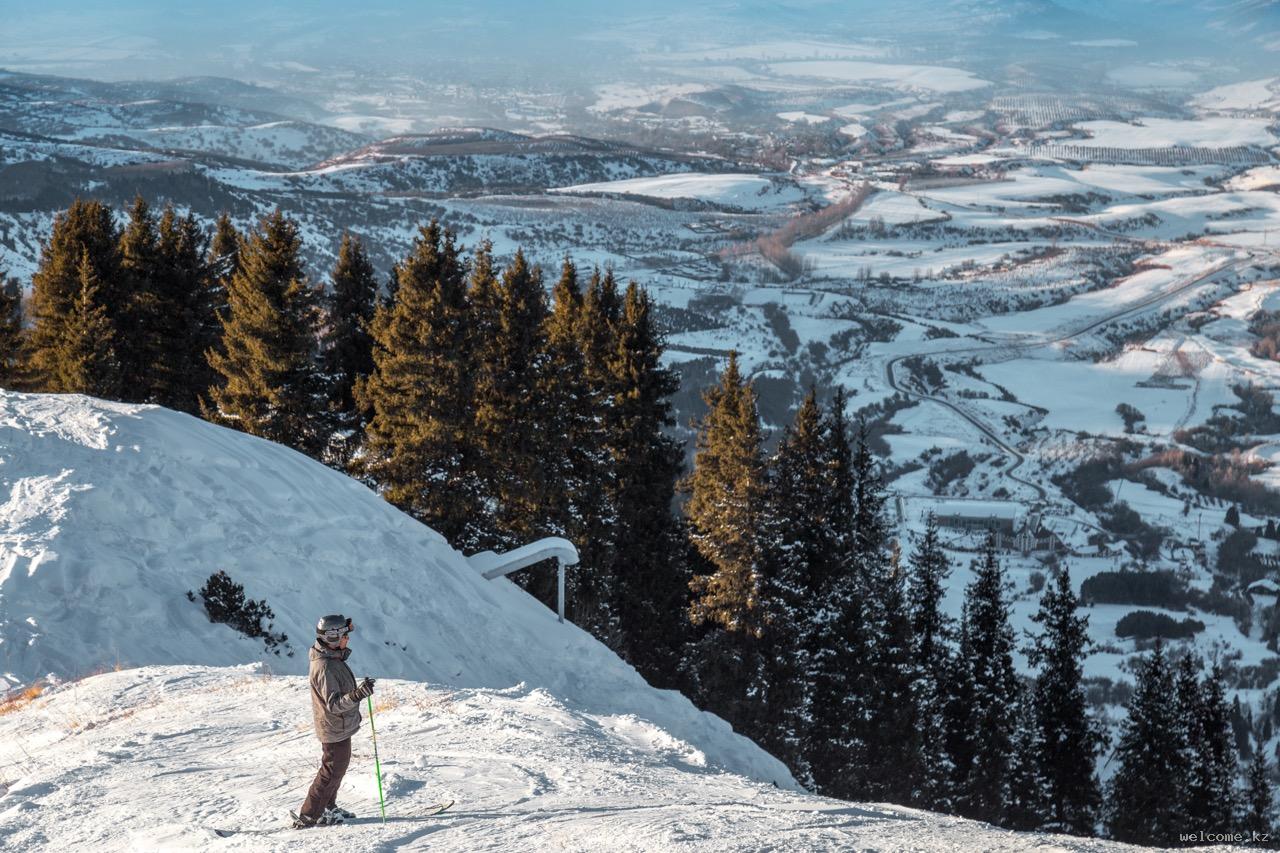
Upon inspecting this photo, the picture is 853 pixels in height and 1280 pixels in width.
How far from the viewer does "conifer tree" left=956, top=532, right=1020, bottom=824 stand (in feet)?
117

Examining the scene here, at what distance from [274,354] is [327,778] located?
24.2m

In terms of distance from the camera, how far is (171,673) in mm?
17016

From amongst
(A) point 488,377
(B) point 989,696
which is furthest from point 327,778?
(B) point 989,696

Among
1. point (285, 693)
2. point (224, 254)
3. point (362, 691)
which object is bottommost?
point (285, 693)

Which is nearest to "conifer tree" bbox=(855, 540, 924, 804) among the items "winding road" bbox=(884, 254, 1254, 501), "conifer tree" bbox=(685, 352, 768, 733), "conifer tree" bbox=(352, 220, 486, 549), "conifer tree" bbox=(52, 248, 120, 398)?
"conifer tree" bbox=(685, 352, 768, 733)

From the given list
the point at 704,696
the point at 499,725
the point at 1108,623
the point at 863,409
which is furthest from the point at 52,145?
the point at 499,725

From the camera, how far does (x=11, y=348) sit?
3909cm

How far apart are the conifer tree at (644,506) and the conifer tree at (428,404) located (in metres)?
5.03

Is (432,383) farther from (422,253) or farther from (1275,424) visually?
(1275,424)

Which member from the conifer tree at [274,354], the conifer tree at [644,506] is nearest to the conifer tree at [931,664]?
the conifer tree at [644,506]

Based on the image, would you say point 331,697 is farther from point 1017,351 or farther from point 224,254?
point 1017,351

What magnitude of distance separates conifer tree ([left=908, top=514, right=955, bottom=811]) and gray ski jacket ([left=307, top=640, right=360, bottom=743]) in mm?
24449

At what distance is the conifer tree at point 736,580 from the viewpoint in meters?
30.7

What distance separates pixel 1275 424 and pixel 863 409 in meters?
40.9
